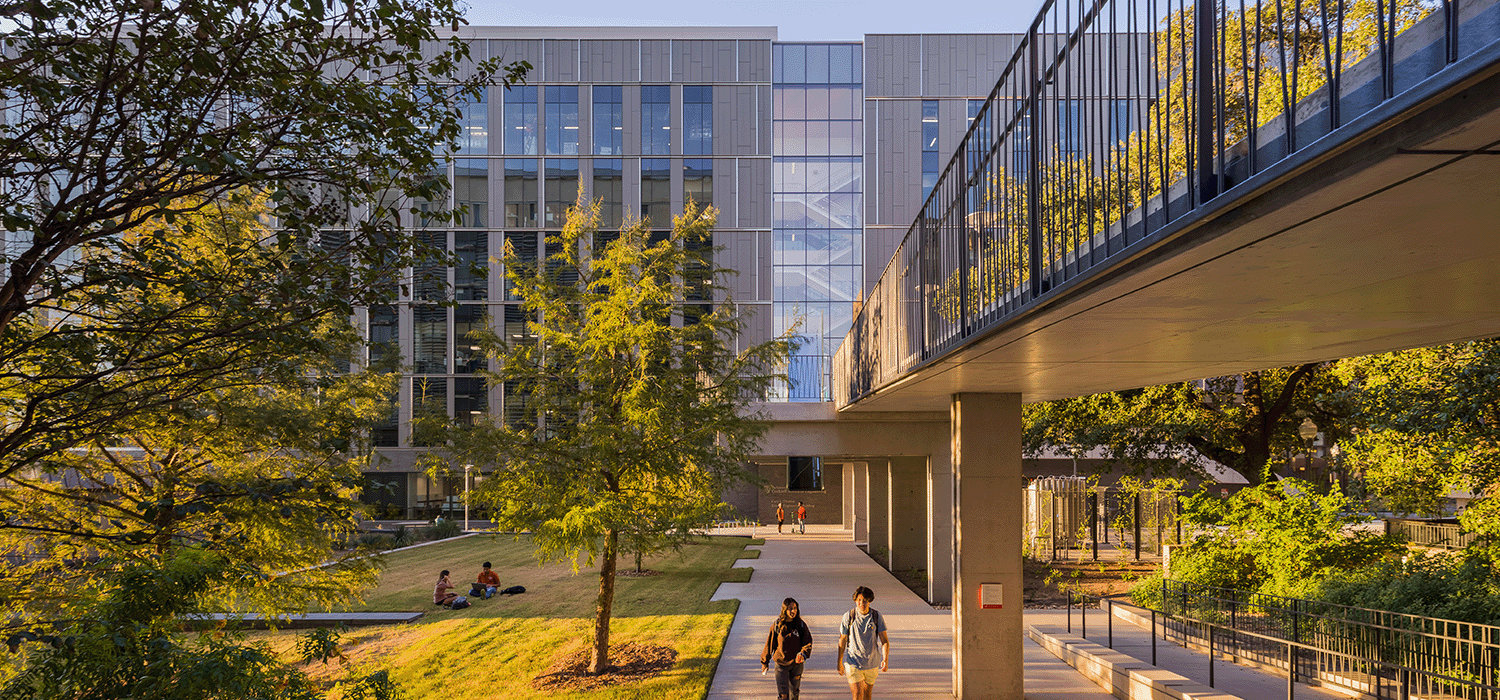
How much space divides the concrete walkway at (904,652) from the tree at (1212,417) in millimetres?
4597

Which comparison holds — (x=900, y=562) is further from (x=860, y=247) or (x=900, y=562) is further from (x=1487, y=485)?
(x=860, y=247)

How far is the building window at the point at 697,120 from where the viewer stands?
176 feet

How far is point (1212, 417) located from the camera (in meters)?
21.4

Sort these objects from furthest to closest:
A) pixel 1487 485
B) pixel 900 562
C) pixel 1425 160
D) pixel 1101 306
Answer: pixel 900 562
pixel 1487 485
pixel 1101 306
pixel 1425 160

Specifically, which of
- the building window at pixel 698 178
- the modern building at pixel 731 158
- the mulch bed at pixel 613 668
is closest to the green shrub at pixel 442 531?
the modern building at pixel 731 158

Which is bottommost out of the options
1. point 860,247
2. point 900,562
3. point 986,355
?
point 900,562

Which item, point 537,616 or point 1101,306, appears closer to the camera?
point 1101,306

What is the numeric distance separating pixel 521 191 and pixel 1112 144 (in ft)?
162

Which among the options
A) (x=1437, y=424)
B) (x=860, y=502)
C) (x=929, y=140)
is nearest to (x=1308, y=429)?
(x=1437, y=424)

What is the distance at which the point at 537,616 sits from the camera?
20.6m

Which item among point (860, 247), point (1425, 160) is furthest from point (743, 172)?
point (1425, 160)

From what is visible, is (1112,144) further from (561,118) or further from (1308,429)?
(561,118)

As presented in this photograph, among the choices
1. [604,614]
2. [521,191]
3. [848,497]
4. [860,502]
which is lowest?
[848,497]

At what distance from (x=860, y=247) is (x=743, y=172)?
814 cm
